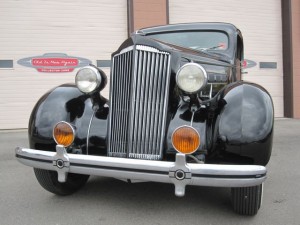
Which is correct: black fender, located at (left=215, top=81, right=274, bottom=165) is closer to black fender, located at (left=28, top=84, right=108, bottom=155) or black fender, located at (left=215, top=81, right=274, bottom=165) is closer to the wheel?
black fender, located at (left=28, top=84, right=108, bottom=155)

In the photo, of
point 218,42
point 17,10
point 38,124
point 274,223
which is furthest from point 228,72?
point 17,10

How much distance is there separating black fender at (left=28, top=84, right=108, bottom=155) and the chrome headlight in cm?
79

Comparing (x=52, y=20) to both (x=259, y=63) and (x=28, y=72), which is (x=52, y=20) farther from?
(x=259, y=63)

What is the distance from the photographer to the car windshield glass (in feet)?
13.1

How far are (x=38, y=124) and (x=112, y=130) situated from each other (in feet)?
2.21

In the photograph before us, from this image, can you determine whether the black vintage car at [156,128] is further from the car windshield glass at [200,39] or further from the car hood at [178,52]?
the car windshield glass at [200,39]

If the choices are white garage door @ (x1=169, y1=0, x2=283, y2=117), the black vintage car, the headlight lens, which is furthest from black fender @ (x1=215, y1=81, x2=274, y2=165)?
white garage door @ (x1=169, y1=0, x2=283, y2=117)

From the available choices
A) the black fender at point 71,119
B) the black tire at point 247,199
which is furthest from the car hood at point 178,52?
the black tire at point 247,199

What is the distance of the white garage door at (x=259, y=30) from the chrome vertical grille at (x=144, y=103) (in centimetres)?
762

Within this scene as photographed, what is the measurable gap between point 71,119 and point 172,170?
3.66ft

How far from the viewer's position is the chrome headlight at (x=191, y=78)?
2.48 metres

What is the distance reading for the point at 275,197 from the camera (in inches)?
128

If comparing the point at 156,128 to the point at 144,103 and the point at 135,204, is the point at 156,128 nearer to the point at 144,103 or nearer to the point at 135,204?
the point at 144,103

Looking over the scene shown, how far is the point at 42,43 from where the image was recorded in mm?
8523
